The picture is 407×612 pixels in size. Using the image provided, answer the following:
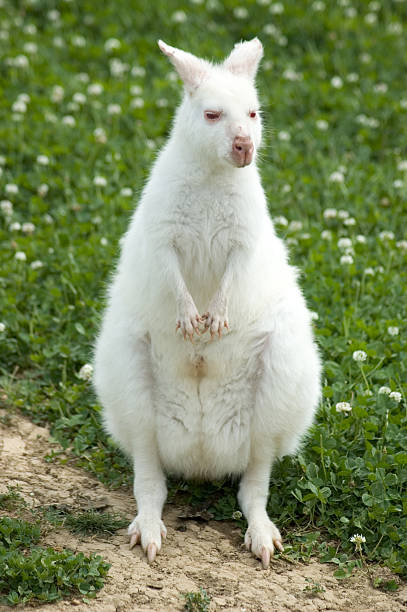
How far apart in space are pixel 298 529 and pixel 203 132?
2.10 meters

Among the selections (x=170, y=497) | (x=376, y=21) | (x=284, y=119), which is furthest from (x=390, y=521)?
(x=376, y=21)

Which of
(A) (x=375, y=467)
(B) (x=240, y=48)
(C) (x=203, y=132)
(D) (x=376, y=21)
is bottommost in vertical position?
(A) (x=375, y=467)

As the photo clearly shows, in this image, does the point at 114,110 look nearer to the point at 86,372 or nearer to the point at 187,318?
the point at 86,372

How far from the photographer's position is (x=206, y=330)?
473 centimetres

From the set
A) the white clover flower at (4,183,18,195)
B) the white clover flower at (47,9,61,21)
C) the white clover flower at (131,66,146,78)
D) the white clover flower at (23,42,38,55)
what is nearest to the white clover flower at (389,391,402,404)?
the white clover flower at (4,183,18,195)

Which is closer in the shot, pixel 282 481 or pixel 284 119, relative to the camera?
pixel 282 481

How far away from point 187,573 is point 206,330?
119cm

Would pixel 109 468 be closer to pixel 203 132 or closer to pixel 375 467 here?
pixel 375 467

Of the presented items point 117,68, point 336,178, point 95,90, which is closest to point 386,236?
point 336,178

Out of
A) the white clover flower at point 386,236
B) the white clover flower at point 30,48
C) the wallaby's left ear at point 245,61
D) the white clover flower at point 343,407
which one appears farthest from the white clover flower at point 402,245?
the white clover flower at point 30,48

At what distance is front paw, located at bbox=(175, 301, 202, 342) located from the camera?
4.61 metres

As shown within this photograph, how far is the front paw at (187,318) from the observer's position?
461 centimetres

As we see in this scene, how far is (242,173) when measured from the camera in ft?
15.4

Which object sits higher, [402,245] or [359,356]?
[402,245]
